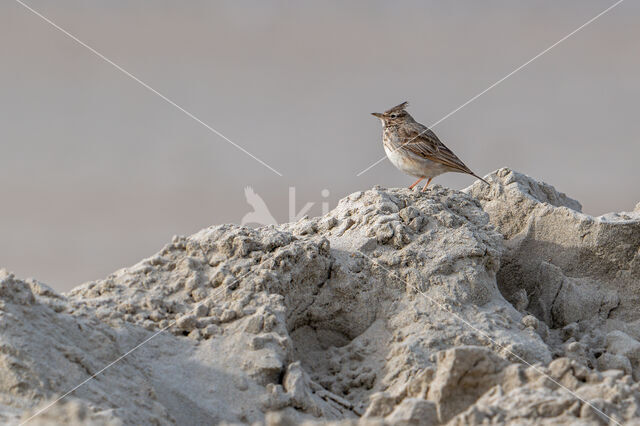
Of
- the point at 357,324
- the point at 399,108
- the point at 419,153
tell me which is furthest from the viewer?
the point at 399,108

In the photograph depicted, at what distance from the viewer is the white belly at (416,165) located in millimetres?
8914

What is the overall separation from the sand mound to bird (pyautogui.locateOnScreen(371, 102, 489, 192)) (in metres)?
0.90

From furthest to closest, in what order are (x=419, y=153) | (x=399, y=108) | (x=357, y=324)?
(x=399, y=108) < (x=419, y=153) < (x=357, y=324)

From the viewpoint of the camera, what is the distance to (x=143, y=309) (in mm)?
5961

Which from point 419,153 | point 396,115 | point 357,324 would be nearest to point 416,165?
point 419,153

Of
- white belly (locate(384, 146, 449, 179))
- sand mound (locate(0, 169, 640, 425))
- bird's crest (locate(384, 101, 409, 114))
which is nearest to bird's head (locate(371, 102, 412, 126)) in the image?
bird's crest (locate(384, 101, 409, 114))

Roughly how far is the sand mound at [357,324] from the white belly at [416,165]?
3.14ft

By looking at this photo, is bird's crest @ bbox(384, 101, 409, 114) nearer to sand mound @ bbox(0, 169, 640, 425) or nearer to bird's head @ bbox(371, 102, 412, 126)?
bird's head @ bbox(371, 102, 412, 126)

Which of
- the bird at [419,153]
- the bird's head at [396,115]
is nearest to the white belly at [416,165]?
the bird at [419,153]

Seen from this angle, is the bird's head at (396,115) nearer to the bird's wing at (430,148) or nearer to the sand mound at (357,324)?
the bird's wing at (430,148)

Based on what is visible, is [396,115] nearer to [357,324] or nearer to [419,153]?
[419,153]

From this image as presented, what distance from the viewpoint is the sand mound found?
4.73 meters

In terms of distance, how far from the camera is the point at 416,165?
29.3 feet

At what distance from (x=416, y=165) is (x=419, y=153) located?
14 centimetres
